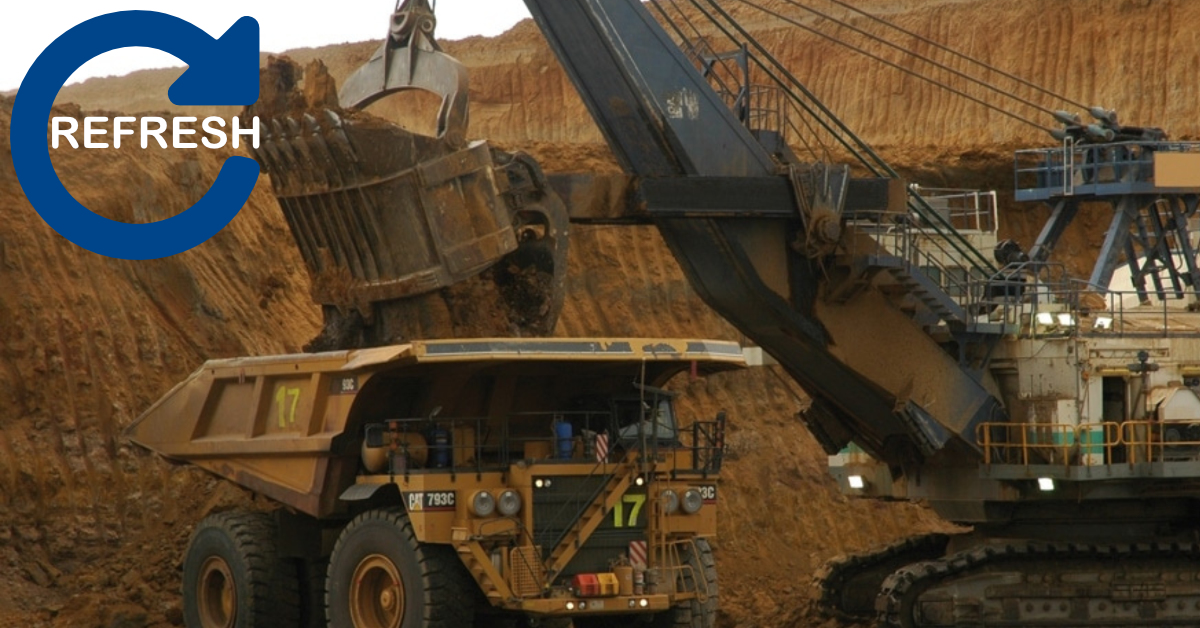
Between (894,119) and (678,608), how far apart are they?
101ft

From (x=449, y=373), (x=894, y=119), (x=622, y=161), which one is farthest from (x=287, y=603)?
(x=894, y=119)

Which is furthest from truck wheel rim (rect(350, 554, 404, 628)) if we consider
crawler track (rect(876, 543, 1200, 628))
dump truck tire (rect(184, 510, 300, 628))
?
crawler track (rect(876, 543, 1200, 628))

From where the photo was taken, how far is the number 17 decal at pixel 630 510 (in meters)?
15.5

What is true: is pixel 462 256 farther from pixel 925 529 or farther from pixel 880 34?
pixel 880 34

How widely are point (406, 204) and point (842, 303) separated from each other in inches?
175

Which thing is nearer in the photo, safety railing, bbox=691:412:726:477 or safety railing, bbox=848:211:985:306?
safety railing, bbox=691:412:726:477

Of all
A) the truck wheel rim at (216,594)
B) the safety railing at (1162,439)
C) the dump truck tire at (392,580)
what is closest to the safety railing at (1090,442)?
the safety railing at (1162,439)

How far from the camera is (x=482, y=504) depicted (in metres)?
15.0

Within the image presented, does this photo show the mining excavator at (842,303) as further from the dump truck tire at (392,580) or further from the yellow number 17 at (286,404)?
the dump truck tire at (392,580)

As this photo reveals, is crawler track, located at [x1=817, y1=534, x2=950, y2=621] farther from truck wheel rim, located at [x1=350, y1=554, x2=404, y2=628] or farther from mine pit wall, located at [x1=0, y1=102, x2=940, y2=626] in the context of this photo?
truck wheel rim, located at [x1=350, y1=554, x2=404, y2=628]

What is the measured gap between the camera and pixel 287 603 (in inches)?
675

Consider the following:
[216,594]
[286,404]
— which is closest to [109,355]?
[216,594]

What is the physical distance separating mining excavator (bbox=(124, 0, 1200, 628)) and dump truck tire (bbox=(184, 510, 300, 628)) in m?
0.15

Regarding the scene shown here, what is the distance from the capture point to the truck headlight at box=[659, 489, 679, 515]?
51.4ft
